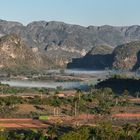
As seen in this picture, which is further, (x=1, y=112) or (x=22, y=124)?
(x=1, y=112)

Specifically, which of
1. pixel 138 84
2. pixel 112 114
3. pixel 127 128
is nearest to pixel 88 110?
pixel 112 114

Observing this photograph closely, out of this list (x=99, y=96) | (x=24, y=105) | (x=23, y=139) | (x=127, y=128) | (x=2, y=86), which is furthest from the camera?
(x=2, y=86)

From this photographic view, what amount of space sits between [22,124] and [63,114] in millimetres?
16172

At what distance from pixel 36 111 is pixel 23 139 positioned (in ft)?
154

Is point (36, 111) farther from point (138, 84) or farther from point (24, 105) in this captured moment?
point (138, 84)

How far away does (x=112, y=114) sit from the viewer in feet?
402

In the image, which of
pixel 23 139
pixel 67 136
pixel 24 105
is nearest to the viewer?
pixel 67 136

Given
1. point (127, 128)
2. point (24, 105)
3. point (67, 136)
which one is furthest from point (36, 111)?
point (67, 136)

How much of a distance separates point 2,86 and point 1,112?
6783 cm

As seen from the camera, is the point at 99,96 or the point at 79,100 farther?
the point at 99,96

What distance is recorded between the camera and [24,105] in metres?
126

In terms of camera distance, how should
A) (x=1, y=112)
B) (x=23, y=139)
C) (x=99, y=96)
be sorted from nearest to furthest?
(x=23, y=139), (x=1, y=112), (x=99, y=96)

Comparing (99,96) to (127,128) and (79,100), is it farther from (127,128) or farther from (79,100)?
(127,128)

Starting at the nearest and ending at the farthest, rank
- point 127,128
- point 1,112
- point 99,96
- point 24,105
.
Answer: point 127,128 → point 1,112 → point 24,105 → point 99,96
